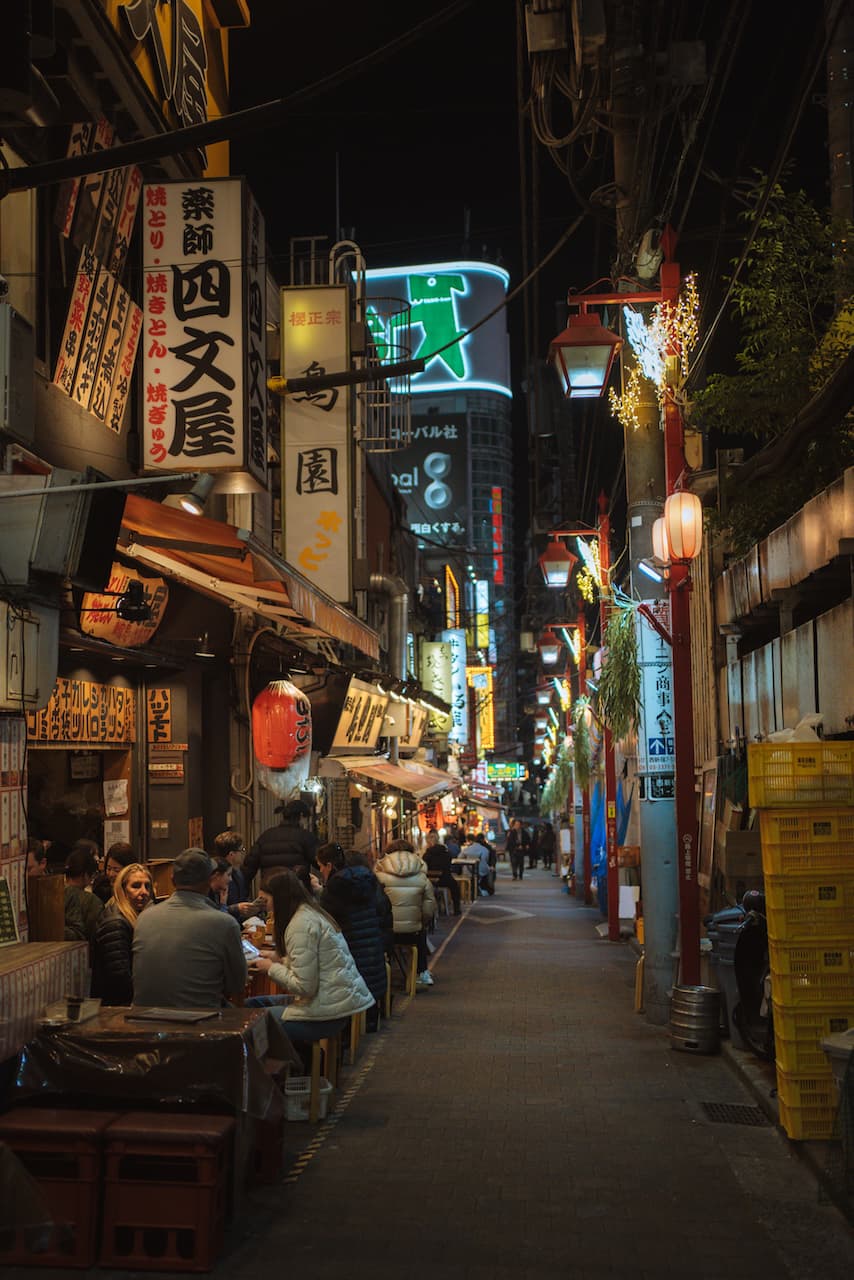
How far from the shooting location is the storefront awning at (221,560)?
10.3 metres

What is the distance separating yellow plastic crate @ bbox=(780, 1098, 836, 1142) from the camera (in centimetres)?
819

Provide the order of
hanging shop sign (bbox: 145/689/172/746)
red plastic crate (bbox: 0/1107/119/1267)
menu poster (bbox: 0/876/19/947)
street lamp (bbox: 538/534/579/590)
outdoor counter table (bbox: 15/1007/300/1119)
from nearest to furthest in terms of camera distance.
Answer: red plastic crate (bbox: 0/1107/119/1267) < outdoor counter table (bbox: 15/1007/300/1119) < menu poster (bbox: 0/876/19/947) < hanging shop sign (bbox: 145/689/172/746) < street lamp (bbox: 538/534/579/590)

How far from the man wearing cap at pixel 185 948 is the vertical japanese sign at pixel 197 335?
5152 millimetres

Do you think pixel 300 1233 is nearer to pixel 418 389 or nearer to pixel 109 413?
pixel 109 413

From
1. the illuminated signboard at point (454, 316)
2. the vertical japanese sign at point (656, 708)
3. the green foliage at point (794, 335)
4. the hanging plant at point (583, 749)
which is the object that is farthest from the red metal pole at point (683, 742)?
the illuminated signboard at point (454, 316)

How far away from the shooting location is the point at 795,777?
324 inches

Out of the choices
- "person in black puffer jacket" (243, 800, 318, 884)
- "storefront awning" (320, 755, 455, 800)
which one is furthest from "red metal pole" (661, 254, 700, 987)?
"storefront awning" (320, 755, 455, 800)

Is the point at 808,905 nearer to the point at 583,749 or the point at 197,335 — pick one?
the point at 197,335

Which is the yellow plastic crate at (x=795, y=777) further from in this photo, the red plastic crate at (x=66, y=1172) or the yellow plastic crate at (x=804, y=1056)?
the red plastic crate at (x=66, y=1172)

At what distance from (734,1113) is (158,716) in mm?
8581

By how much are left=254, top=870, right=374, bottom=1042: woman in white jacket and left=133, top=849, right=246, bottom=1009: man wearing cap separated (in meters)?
1.41

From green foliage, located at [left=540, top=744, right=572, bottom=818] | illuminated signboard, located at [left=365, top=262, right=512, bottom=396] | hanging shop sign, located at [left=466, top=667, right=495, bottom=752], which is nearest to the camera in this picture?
green foliage, located at [left=540, top=744, right=572, bottom=818]

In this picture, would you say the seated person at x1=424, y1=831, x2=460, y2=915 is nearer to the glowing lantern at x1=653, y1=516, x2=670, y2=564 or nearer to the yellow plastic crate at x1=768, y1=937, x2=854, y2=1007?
the glowing lantern at x1=653, y1=516, x2=670, y2=564

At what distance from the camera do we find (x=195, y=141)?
638cm
